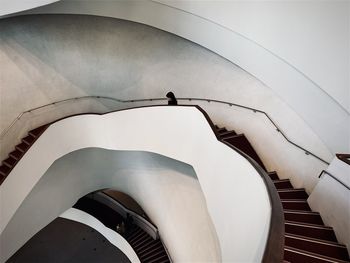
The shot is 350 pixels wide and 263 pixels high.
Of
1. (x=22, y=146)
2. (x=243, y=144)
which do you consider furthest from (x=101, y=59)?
(x=243, y=144)

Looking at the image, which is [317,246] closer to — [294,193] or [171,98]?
[294,193]

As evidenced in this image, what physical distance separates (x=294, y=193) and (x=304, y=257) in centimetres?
216

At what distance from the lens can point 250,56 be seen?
642 centimetres

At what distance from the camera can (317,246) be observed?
13.4ft

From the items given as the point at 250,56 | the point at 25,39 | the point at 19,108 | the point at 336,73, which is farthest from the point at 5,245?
the point at 336,73

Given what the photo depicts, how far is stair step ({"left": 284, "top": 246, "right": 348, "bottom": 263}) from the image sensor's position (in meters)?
3.68

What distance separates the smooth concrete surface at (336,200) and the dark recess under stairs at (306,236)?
13cm

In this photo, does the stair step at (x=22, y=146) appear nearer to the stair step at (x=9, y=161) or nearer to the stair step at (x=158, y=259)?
the stair step at (x=9, y=161)

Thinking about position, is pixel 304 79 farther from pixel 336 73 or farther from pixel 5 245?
pixel 5 245

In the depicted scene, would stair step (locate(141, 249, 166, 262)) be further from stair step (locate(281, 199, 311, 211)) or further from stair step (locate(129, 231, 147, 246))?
stair step (locate(281, 199, 311, 211))

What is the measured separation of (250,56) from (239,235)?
162 inches

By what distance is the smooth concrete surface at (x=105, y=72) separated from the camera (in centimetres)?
748

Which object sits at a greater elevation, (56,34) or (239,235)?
Result: (56,34)

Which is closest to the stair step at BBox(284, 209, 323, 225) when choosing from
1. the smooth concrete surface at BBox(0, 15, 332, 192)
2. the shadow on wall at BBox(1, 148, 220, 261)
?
the smooth concrete surface at BBox(0, 15, 332, 192)
